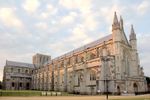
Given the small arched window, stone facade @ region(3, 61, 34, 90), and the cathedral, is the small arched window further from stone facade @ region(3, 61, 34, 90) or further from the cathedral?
stone facade @ region(3, 61, 34, 90)

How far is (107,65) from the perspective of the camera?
60.1 metres

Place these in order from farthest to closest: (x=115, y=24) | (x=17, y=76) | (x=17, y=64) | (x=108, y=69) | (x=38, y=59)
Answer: (x=38, y=59) → (x=17, y=64) → (x=17, y=76) → (x=115, y=24) → (x=108, y=69)

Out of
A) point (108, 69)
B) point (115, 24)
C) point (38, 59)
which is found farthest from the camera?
point (38, 59)

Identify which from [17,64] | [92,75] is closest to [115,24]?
[92,75]

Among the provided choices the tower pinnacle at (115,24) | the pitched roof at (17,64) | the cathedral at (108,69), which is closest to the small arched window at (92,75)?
the cathedral at (108,69)

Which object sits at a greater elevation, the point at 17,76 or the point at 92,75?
the point at 92,75

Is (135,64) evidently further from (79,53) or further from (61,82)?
(61,82)

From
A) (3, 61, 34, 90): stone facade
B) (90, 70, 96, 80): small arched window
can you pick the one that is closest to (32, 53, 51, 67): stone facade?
(3, 61, 34, 90): stone facade

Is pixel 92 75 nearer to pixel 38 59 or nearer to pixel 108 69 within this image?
pixel 108 69

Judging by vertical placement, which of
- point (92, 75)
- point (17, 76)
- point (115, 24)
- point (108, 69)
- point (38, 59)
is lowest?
point (17, 76)

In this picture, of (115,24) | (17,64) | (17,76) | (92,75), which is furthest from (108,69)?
(17,64)

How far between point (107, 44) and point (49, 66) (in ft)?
142

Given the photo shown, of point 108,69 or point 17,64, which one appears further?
point 17,64

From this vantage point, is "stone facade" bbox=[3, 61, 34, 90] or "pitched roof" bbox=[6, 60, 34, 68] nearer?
"stone facade" bbox=[3, 61, 34, 90]
